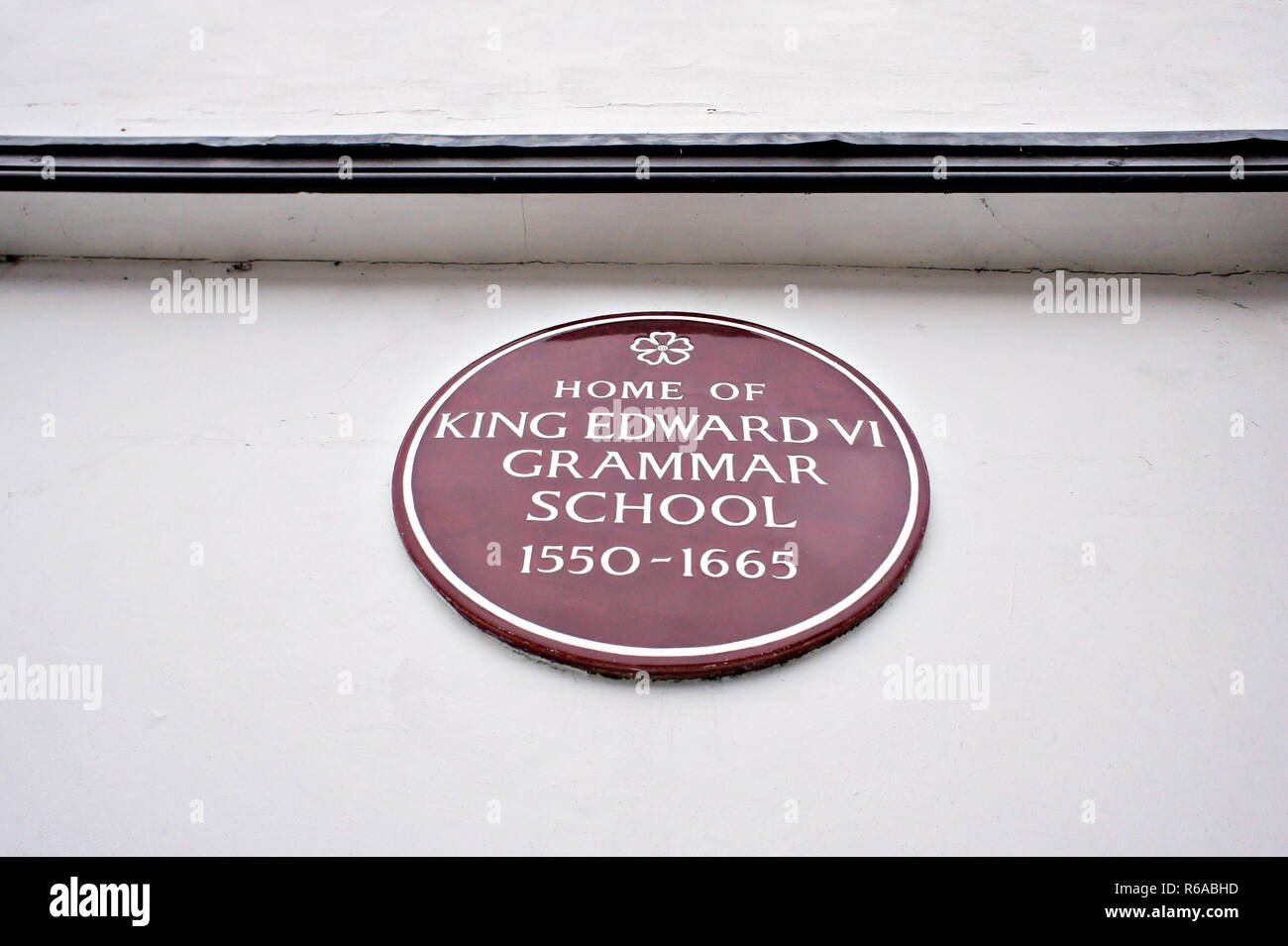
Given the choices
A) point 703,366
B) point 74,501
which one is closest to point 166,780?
point 74,501

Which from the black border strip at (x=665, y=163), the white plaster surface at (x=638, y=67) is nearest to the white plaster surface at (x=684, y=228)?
the black border strip at (x=665, y=163)

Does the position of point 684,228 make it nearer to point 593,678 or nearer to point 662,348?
point 662,348

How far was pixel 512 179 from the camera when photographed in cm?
323

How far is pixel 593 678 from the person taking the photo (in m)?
2.41

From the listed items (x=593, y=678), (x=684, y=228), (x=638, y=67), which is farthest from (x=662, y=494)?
(x=638, y=67)

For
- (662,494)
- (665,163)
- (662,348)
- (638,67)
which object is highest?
(638,67)

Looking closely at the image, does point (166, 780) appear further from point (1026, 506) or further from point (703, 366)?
point (1026, 506)

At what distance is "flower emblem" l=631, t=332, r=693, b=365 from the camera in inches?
122

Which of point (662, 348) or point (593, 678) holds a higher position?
point (662, 348)

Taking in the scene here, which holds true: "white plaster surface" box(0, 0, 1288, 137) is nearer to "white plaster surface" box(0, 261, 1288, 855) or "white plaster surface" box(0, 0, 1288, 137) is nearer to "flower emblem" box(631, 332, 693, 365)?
"white plaster surface" box(0, 261, 1288, 855)

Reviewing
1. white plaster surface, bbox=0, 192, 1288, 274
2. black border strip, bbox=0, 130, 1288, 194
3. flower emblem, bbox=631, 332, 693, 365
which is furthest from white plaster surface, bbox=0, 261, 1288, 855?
black border strip, bbox=0, 130, 1288, 194

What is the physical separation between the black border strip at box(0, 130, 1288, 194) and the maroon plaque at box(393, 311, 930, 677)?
48 cm

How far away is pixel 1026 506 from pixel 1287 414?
879 millimetres

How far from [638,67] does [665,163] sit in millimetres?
830
